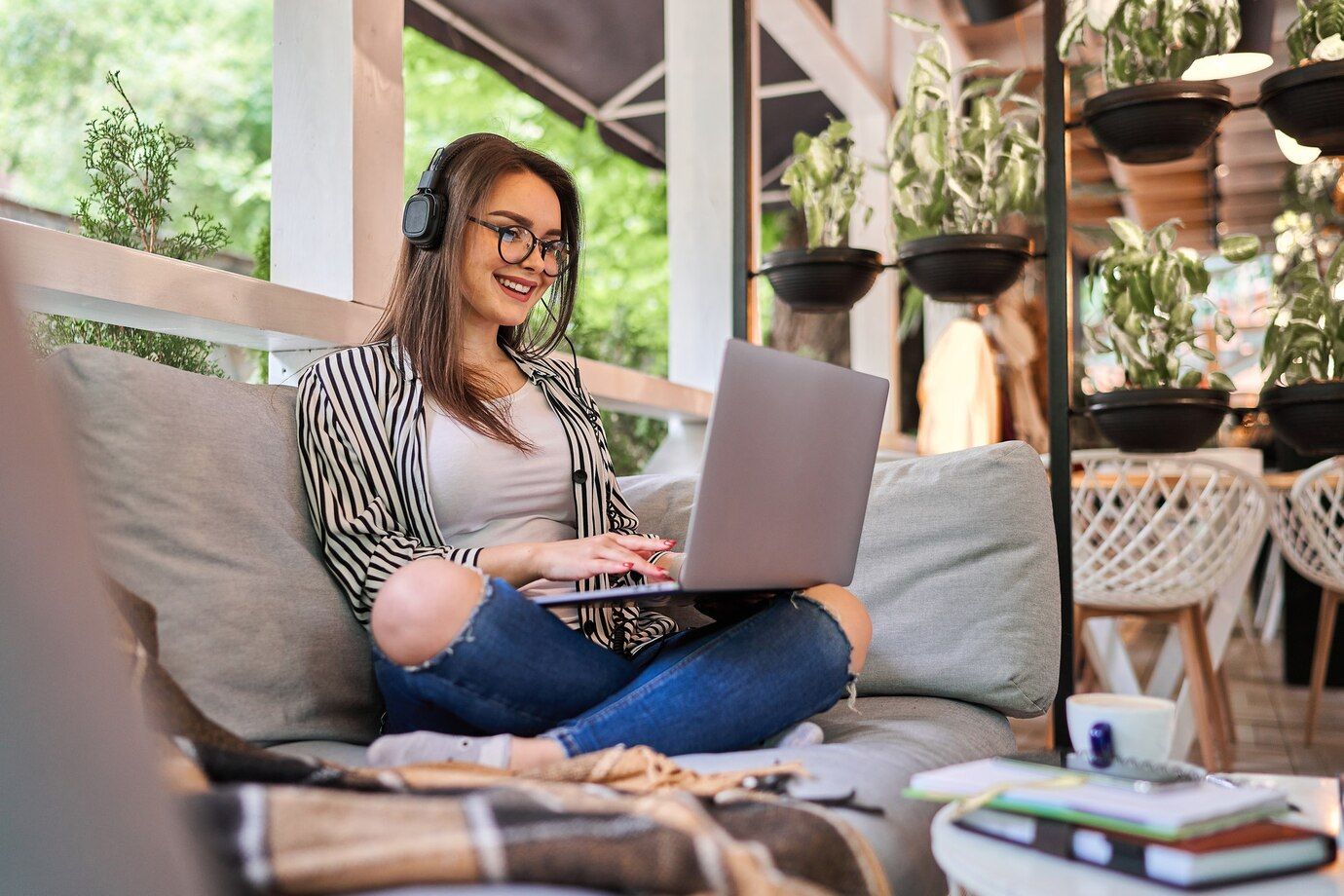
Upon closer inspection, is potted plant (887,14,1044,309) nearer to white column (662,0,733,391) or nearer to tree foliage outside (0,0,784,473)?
white column (662,0,733,391)

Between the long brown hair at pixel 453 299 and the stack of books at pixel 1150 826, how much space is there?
0.90 meters

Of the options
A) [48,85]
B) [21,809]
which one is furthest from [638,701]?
[48,85]

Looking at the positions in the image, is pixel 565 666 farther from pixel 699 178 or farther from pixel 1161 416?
pixel 699 178

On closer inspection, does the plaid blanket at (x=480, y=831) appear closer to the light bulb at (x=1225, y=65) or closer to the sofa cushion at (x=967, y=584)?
the sofa cushion at (x=967, y=584)

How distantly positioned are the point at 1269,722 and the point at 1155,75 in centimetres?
228

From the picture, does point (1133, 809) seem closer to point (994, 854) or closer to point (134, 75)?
point (994, 854)

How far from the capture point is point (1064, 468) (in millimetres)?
2154

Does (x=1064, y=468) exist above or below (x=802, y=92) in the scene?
below

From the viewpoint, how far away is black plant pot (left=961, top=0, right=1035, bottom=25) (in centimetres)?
300

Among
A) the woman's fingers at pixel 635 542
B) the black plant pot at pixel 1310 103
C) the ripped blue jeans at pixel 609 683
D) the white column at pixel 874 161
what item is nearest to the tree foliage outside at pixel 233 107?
the white column at pixel 874 161

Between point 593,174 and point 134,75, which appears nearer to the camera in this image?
point 134,75

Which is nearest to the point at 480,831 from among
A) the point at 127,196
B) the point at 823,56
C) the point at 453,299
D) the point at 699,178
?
the point at 453,299

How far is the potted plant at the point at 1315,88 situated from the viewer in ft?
6.15

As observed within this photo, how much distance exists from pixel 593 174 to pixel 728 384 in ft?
18.2
